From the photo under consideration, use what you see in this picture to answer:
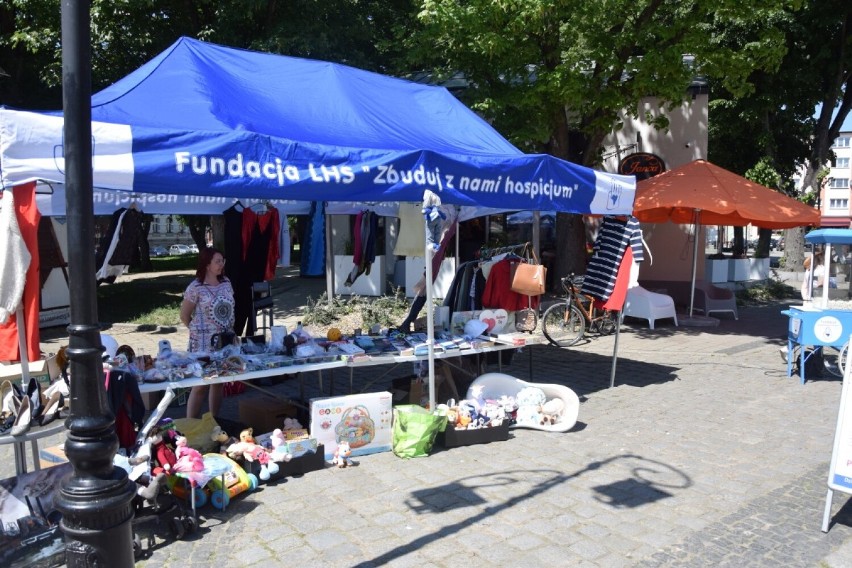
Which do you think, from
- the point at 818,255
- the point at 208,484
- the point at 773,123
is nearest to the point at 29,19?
the point at 208,484

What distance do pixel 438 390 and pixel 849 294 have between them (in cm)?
543

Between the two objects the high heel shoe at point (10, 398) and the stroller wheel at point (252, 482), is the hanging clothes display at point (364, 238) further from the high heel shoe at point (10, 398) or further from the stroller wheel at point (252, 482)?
the high heel shoe at point (10, 398)

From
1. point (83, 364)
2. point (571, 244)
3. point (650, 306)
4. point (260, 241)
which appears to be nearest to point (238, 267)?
point (260, 241)

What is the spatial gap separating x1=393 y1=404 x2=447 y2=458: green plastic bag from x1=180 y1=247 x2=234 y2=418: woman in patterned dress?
1761mm

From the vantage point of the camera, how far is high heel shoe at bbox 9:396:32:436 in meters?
3.85

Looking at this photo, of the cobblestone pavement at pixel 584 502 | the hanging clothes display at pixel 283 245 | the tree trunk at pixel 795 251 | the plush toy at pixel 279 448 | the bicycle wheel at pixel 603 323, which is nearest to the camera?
the cobblestone pavement at pixel 584 502

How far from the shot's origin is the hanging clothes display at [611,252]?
293 inches

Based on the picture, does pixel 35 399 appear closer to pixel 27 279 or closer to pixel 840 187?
pixel 27 279

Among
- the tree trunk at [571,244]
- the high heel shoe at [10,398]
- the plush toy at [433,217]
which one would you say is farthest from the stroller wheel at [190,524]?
the tree trunk at [571,244]

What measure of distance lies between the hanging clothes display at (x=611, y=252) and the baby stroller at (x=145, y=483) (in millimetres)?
4933

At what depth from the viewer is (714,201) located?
11.8 m

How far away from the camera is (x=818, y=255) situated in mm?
9062

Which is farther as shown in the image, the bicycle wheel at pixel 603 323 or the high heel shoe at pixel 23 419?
the bicycle wheel at pixel 603 323

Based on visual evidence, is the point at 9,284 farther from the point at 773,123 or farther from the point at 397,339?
the point at 773,123
